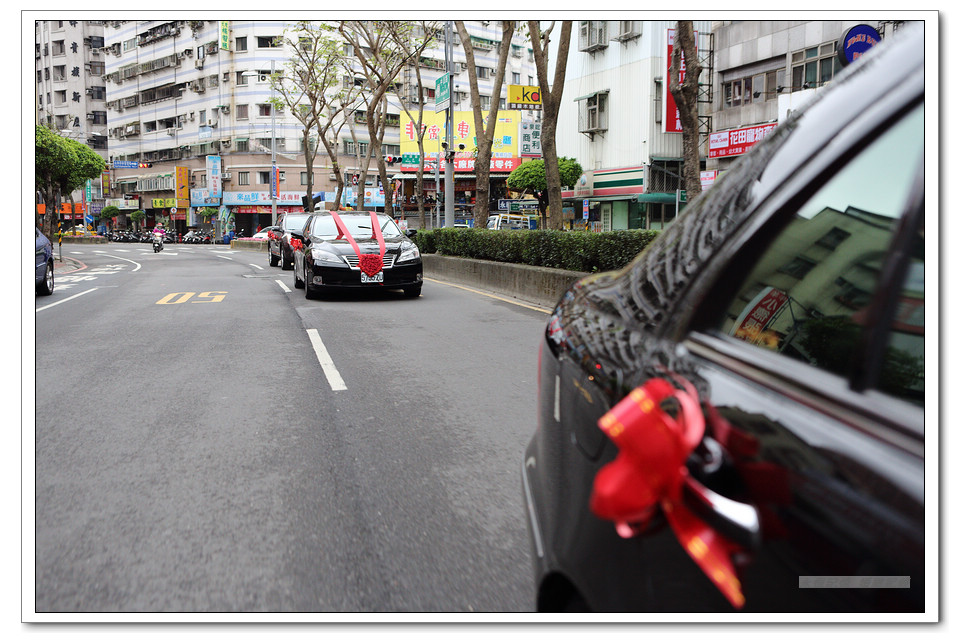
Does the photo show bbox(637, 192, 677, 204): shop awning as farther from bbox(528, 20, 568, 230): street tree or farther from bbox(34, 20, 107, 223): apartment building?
bbox(34, 20, 107, 223): apartment building

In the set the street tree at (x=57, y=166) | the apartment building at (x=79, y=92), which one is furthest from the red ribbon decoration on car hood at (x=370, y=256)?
the apartment building at (x=79, y=92)

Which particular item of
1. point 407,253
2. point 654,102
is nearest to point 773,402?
point 407,253

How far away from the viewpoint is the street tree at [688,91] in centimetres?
1019

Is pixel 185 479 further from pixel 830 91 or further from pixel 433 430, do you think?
pixel 830 91

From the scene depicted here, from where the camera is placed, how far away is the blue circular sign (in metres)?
5.45

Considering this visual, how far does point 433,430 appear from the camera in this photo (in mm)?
4863

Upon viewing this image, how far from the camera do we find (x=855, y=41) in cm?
585

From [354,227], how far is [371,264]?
1.50 meters

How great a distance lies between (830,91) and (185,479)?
3358mm

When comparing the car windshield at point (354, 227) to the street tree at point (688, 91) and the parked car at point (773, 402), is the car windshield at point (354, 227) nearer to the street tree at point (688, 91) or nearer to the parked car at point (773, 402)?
the street tree at point (688, 91)

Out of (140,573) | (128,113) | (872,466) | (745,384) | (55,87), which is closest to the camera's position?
(872,466)

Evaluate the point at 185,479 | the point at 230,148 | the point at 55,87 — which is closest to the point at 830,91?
the point at 185,479

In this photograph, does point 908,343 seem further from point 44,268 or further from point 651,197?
point 651,197

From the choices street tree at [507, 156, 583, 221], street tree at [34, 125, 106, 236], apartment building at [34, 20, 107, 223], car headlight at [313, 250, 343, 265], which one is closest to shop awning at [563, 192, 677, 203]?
street tree at [507, 156, 583, 221]
